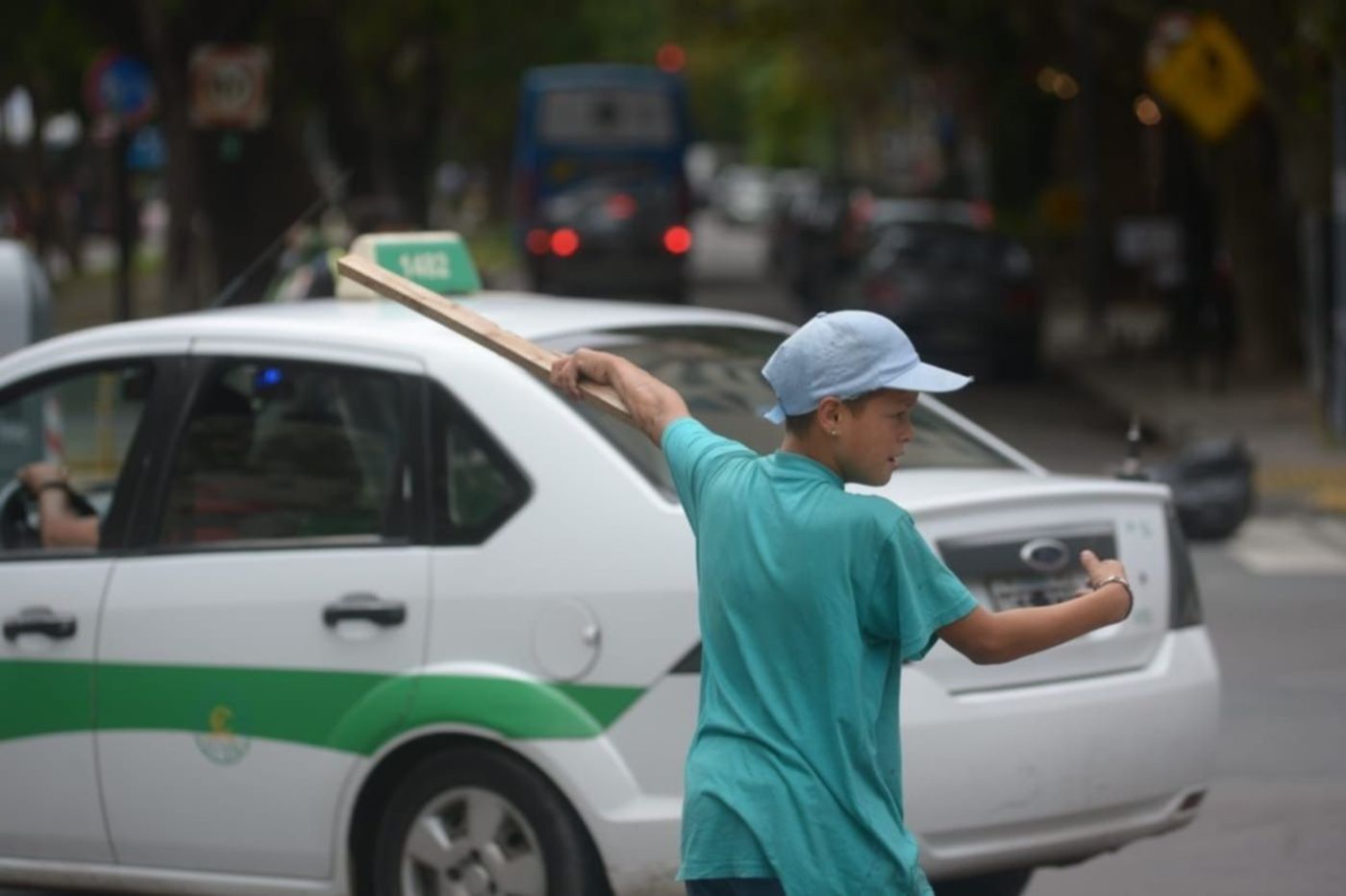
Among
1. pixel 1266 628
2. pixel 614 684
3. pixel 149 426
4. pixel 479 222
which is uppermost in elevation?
pixel 149 426

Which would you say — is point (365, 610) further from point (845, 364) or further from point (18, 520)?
point (845, 364)

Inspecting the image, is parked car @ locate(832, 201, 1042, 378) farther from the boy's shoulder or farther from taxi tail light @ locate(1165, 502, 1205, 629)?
the boy's shoulder

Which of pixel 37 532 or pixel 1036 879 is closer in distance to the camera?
pixel 37 532

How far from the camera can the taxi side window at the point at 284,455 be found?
245 inches

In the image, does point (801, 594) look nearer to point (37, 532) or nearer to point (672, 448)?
point (672, 448)

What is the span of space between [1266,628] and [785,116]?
271 feet

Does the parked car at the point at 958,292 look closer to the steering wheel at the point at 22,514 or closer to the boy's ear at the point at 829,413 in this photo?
the steering wheel at the point at 22,514

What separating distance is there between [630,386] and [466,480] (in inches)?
62.9

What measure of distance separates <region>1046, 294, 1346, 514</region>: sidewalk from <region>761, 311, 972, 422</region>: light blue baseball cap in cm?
1250

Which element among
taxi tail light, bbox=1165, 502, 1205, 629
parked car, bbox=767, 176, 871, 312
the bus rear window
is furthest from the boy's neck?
the bus rear window

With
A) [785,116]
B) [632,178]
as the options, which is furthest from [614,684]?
[785,116]

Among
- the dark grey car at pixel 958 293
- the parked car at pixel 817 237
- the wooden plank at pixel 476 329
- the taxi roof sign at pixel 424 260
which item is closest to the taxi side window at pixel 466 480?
the taxi roof sign at pixel 424 260

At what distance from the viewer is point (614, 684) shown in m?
5.66

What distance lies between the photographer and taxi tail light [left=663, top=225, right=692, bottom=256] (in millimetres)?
38000
